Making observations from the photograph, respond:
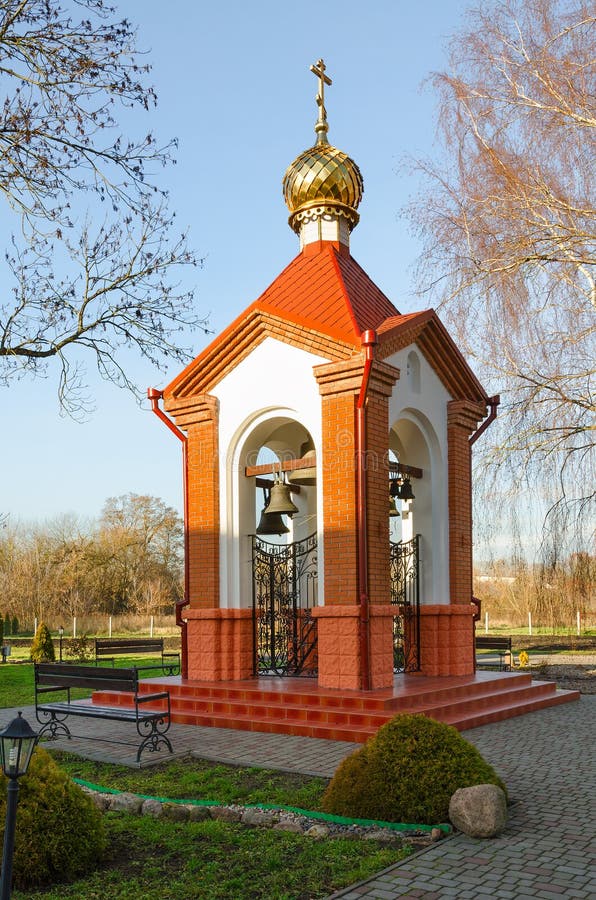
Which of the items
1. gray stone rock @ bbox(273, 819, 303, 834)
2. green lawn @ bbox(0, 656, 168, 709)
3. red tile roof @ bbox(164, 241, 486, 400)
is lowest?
green lawn @ bbox(0, 656, 168, 709)

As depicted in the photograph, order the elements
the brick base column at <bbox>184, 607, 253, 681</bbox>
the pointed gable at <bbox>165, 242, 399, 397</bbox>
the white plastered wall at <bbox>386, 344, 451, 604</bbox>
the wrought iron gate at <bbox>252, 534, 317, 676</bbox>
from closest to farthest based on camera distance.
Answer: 1. the pointed gable at <bbox>165, 242, 399, 397</bbox>
2. the brick base column at <bbox>184, 607, 253, 681</bbox>
3. the wrought iron gate at <bbox>252, 534, 317, 676</bbox>
4. the white plastered wall at <bbox>386, 344, 451, 604</bbox>

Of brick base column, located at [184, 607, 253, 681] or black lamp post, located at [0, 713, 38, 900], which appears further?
brick base column, located at [184, 607, 253, 681]

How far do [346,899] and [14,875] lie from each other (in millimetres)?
1740

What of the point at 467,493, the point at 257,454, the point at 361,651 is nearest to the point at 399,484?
the point at 467,493

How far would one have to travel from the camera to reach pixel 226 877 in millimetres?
4496

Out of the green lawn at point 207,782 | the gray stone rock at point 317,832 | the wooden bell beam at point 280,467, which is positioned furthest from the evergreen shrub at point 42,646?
the gray stone rock at point 317,832

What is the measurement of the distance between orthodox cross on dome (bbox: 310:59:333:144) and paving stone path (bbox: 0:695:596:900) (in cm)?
909

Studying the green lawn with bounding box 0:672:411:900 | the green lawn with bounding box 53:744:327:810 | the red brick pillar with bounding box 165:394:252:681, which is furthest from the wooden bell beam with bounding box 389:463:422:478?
the green lawn with bounding box 0:672:411:900

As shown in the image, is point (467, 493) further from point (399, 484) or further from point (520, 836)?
point (520, 836)

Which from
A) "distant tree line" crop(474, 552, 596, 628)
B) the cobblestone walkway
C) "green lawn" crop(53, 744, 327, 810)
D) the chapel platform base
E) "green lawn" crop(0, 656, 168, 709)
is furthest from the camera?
"green lawn" crop(0, 656, 168, 709)

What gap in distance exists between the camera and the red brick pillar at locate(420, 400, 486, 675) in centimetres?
1138

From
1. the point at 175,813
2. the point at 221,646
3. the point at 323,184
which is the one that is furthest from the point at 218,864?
the point at 323,184

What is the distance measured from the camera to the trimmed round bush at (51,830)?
440cm

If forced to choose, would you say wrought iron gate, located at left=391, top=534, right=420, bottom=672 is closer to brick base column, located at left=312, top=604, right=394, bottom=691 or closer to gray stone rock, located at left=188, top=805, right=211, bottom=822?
brick base column, located at left=312, top=604, right=394, bottom=691
